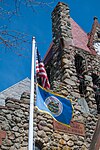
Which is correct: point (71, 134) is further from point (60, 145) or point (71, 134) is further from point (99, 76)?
point (99, 76)

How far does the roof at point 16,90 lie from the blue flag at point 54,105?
2431 millimetres

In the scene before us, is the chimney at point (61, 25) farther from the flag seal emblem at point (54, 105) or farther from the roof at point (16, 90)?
the flag seal emblem at point (54, 105)

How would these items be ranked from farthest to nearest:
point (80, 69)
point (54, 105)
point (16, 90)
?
point (80, 69) → point (16, 90) → point (54, 105)

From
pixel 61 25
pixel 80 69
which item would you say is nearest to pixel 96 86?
pixel 80 69

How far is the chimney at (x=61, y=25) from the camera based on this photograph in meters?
13.7

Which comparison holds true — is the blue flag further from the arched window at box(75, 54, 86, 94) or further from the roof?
the arched window at box(75, 54, 86, 94)

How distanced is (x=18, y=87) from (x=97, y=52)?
186 inches

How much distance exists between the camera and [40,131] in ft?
29.6

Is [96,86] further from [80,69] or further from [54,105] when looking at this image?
[54,105]

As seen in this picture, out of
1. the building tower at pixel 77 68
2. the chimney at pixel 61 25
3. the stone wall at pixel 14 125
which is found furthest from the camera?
the chimney at pixel 61 25

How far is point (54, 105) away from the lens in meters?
8.76

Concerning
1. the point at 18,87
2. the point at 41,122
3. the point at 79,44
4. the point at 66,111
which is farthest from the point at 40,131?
the point at 79,44

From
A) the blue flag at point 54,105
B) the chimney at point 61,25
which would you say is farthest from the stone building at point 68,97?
the blue flag at point 54,105

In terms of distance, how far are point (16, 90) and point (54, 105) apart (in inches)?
146
